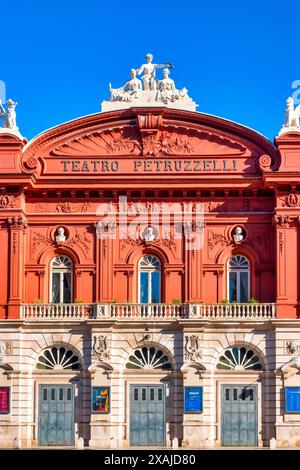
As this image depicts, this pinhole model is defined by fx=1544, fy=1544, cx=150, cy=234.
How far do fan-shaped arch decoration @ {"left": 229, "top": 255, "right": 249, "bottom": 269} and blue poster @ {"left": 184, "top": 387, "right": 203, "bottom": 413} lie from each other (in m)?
6.57

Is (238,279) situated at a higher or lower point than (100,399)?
higher

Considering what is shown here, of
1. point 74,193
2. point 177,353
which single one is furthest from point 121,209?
point 177,353

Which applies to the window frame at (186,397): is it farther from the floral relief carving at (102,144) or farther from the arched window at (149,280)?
the floral relief carving at (102,144)

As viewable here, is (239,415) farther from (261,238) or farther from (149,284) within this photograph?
(261,238)

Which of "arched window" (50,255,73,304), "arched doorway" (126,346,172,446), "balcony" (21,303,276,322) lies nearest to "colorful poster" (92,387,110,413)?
"arched doorway" (126,346,172,446)

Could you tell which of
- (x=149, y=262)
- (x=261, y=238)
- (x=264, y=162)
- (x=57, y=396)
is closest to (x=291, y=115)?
(x=264, y=162)

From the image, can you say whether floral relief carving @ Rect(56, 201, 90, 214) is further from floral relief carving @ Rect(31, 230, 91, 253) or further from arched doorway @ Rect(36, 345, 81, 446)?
arched doorway @ Rect(36, 345, 81, 446)

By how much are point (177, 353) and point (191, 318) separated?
1.78 metres

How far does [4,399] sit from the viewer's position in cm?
7081

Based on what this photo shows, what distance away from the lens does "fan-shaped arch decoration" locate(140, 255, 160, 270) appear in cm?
7381

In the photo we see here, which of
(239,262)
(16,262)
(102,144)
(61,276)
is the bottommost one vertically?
(61,276)

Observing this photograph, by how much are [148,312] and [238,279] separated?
4.90 m

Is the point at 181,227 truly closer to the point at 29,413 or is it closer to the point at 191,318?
the point at 191,318

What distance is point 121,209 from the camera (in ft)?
242
